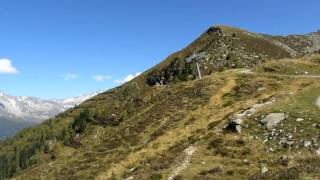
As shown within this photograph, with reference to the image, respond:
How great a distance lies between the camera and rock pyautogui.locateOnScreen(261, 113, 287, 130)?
4211 centimetres

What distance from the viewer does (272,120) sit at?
43031 mm

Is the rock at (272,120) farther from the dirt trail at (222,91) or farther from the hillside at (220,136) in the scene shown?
the dirt trail at (222,91)

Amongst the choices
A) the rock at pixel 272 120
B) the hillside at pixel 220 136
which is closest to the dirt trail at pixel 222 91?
the hillside at pixel 220 136

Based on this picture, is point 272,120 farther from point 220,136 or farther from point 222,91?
point 222,91

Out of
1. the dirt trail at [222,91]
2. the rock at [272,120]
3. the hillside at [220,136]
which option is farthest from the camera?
the dirt trail at [222,91]

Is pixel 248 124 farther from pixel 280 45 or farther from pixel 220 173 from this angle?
pixel 280 45

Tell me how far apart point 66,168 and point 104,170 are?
8.59 meters

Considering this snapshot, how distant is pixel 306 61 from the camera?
87.5 metres

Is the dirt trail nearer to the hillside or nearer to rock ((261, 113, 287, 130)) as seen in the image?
the hillside

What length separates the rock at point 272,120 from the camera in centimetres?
4211

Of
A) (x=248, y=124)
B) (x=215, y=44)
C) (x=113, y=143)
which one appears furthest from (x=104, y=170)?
(x=215, y=44)

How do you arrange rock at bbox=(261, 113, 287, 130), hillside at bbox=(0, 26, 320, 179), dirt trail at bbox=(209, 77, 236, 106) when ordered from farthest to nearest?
dirt trail at bbox=(209, 77, 236, 106) → rock at bbox=(261, 113, 287, 130) → hillside at bbox=(0, 26, 320, 179)

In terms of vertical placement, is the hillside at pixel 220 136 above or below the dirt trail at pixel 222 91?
below

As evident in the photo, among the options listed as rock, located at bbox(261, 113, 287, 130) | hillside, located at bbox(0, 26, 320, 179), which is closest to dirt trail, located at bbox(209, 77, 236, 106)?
hillside, located at bbox(0, 26, 320, 179)
